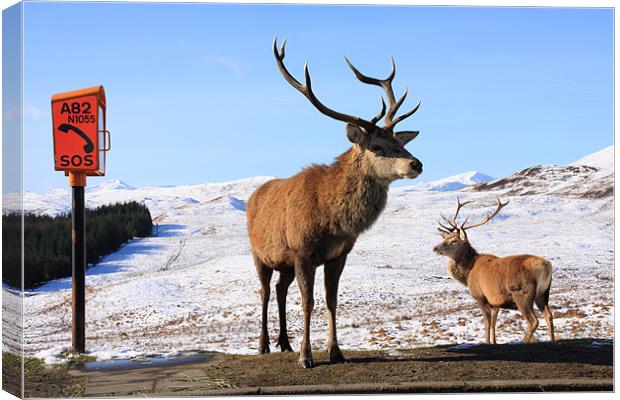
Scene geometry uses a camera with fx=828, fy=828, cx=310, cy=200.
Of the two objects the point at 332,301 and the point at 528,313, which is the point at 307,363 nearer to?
the point at 332,301

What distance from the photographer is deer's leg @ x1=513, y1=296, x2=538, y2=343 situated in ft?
30.7

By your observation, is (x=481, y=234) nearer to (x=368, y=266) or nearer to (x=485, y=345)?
(x=368, y=266)

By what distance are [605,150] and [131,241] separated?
6.95 meters

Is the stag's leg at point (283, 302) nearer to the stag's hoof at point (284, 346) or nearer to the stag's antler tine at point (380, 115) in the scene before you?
Result: the stag's hoof at point (284, 346)

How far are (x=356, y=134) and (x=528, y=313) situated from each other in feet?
11.9

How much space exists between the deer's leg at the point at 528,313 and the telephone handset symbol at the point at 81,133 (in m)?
5.11

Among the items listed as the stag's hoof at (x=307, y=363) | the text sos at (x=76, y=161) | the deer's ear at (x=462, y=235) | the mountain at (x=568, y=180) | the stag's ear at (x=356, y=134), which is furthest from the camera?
the deer's ear at (x=462, y=235)

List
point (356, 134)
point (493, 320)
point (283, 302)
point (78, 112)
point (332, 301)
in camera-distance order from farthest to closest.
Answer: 1. point (493, 320)
2. point (283, 302)
3. point (78, 112)
4. point (332, 301)
5. point (356, 134)

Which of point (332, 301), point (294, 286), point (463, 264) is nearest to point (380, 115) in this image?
point (332, 301)

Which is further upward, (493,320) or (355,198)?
(355,198)

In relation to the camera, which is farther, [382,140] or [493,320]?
[493,320]

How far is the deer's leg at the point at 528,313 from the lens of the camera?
9352 mm

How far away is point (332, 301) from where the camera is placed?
24.4ft

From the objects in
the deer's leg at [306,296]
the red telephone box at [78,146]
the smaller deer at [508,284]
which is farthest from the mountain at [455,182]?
the red telephone box at [78,146]
